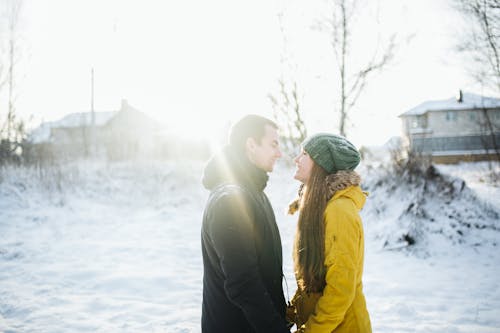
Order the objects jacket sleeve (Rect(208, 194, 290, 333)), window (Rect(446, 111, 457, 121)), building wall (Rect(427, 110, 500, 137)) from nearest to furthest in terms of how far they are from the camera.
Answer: jacket sleeve (Rect(208, 194, 290, 333)) → building wall (Rect(427, 110, 500, 137)) → window (Rect(446, 111, 457, 121))

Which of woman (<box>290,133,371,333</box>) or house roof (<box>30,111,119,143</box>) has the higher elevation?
house roof (<box>30,111,119,143</box>)

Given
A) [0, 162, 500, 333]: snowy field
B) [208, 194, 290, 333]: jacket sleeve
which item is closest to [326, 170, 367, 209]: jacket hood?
[208, 194, 290, 333]: jacket sleeve

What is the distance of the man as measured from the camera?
159 centimetres

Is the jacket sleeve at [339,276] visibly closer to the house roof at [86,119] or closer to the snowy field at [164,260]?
the snowy field at [164,260]

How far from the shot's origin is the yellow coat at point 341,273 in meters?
1.77

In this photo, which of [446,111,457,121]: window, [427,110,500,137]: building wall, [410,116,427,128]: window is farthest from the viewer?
[410,116,427,128]: window

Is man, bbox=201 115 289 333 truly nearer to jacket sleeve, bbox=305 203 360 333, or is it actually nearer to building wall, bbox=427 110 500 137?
jacket sleeve, bbox=305 203 360 333

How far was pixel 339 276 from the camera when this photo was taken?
69.8 inches

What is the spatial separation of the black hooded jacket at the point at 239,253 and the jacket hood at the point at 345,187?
1.41 feet

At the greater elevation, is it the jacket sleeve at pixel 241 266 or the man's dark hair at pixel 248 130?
the man's dark hair at pixel 248 130

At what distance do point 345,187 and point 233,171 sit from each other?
721mm

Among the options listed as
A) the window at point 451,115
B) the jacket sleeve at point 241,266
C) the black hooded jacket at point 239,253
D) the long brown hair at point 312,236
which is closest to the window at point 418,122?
the window at point 451,115

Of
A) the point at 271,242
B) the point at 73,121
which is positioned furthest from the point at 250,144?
the point at 73,121

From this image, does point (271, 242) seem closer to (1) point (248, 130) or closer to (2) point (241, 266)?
(2) point (241, 266)
